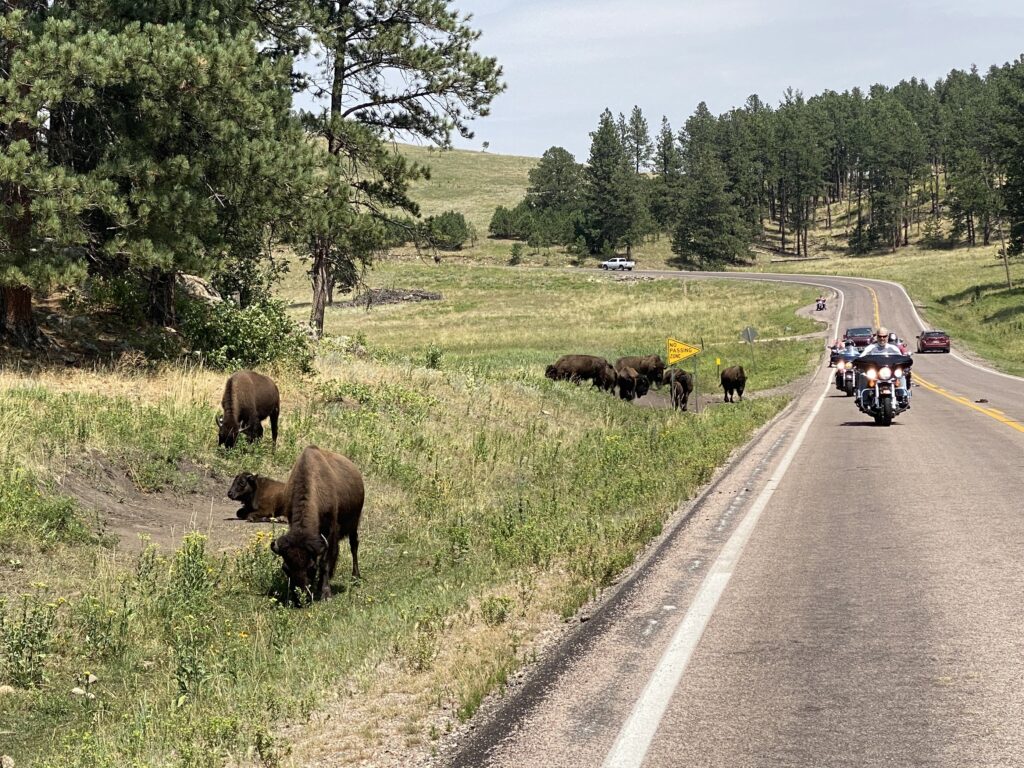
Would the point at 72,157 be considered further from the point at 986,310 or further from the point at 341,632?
the point at 986,310

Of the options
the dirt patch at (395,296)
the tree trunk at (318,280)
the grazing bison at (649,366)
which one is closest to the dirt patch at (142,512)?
the tree trunk at (318,280)

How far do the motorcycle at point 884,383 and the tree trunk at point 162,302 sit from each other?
1561cm

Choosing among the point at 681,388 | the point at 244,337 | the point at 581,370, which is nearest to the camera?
the point at 244,337

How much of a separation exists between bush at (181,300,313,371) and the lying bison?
15709 mm

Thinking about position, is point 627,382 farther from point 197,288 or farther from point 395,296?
point 395,296

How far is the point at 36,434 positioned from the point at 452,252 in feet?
380

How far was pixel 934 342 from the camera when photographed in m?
55.5

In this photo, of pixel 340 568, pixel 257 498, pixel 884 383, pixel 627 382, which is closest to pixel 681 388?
pixel 627 382

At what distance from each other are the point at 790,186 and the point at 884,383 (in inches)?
5492

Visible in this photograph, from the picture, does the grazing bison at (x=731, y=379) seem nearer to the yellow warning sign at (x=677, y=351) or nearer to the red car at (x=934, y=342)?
the yellow warning sign at (x=677, y=351)

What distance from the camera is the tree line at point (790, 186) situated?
5000 inches

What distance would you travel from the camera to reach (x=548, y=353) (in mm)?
54438

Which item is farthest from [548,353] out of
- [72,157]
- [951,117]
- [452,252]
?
[951,117]

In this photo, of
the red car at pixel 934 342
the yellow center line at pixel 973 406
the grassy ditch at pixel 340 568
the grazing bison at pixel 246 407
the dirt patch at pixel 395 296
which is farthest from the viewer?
the dirt patch at pixel 395 296
